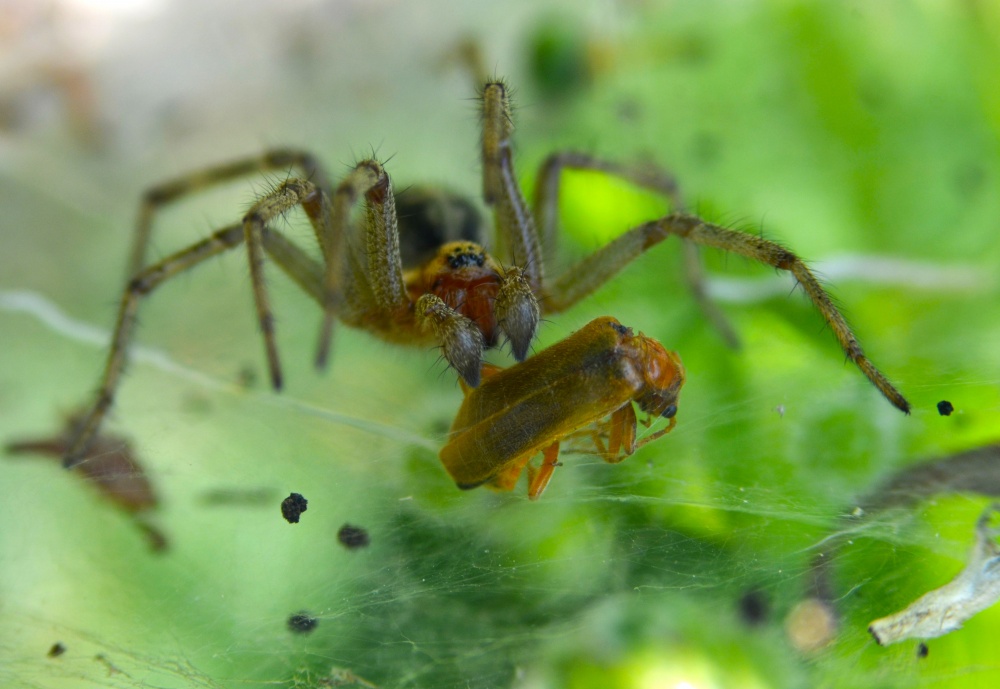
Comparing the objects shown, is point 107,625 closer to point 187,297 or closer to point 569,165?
point 187,297

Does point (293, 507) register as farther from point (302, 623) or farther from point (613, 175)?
point (613, 175)

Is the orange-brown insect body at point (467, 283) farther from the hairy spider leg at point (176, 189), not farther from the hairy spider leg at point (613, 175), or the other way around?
the hairy spider leg at point (176, 189)

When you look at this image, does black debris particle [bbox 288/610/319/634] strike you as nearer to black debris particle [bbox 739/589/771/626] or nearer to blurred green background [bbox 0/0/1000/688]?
blurred green background [bbox 0/0/1000/688]

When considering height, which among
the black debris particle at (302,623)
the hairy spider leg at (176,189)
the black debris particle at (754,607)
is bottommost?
the black debris particle at (754,607)

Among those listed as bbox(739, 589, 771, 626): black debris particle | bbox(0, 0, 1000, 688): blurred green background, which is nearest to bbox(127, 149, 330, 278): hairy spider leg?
bbox(0, 0, 1000, 688): blurred green background

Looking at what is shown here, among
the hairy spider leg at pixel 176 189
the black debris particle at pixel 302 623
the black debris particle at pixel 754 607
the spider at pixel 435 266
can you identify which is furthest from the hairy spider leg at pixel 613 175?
the black debris particle at pixel 302 623

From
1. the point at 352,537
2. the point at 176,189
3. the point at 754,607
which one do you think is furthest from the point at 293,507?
the point at 176,189

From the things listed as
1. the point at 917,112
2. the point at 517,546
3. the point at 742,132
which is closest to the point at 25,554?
the point at 517,546
